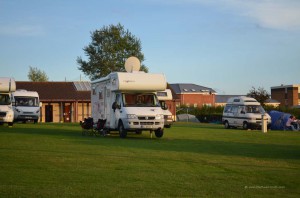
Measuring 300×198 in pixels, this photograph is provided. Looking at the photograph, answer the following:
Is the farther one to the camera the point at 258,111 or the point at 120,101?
the point at 258,111

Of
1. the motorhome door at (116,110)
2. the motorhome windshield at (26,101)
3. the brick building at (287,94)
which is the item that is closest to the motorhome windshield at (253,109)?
the motorhome door at (116,110)

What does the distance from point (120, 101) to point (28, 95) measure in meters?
18.3

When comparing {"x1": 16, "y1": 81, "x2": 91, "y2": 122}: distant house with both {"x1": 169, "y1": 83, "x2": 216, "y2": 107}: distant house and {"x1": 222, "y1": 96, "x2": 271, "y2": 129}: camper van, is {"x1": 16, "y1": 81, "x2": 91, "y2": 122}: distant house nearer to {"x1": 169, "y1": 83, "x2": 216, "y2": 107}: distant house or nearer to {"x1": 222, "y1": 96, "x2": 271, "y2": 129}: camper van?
{"x1": 222, "y1": 96, "x2": 271, "y2": 129}: camper van

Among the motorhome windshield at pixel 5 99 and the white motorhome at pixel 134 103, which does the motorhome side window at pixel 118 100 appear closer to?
the white motorhome at pixel 134 103

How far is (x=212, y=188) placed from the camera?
8.92 m

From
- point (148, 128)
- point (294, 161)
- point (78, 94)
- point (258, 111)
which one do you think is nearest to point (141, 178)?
point (294, 161)

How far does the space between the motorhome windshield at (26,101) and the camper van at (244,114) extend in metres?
15.2

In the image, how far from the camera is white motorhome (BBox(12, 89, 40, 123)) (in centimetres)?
3709

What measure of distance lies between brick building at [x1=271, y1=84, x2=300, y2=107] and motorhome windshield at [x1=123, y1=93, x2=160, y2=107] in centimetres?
6952

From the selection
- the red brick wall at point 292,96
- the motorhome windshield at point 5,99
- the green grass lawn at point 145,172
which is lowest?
the green grass lawn at point 145,172

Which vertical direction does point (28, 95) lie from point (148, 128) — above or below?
above

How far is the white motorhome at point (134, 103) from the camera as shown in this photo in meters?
21.2

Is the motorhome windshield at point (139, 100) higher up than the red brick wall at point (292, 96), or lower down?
lower down

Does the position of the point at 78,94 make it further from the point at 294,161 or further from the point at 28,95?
the point at 294,161
